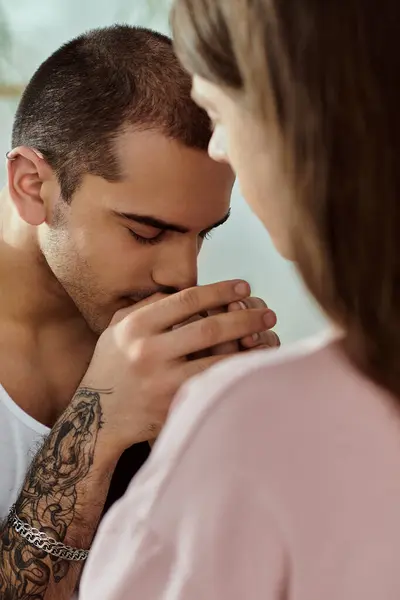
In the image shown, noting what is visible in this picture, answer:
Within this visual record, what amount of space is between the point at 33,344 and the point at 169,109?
0.42 meters

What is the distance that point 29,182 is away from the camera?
3.76 feet

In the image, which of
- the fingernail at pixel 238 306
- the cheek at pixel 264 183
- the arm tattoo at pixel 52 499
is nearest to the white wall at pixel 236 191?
the fingernail at pixel 238 306

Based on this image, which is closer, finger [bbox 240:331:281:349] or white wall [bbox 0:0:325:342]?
finger [bbox 240:331:281:349]

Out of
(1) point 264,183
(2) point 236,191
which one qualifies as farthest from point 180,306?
(2) point 236,191

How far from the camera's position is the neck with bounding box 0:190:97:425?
3.87ft

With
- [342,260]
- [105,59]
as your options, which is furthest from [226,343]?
[342,260]

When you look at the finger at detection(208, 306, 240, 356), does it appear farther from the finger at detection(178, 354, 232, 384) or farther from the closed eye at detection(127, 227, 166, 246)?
the closed eye at detection(127, 227, 166, 246)

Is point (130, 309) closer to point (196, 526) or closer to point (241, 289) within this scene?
point (241, 289)

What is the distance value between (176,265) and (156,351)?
18 centimetres

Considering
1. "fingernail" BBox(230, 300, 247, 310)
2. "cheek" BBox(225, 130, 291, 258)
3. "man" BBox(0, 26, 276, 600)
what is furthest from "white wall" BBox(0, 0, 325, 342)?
"cheek" BBox(225, 130, 291, 258)

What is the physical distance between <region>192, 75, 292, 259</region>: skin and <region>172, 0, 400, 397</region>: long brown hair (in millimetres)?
10

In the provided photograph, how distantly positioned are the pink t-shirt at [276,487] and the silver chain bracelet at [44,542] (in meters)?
0.57

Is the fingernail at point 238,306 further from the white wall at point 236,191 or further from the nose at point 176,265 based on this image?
the white wall at point 236,191

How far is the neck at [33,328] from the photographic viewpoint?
118cm
